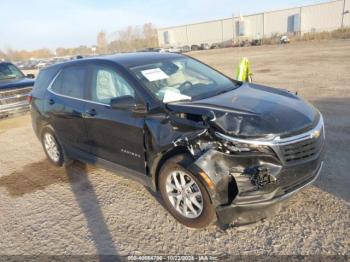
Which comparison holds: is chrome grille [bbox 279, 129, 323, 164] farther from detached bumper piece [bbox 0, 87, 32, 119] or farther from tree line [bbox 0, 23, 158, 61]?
tree line [bbox 0, 23, 158, 61]

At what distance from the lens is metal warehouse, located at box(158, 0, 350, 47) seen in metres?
63.1

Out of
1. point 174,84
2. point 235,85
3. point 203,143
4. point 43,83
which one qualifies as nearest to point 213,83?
point 235,85

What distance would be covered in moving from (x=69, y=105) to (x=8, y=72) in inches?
285

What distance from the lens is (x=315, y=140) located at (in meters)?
3.20

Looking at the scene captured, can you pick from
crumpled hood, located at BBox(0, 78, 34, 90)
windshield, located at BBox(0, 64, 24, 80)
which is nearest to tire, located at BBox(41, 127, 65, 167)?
crumpled hood, located at BBox(0, 78, 34, 90)

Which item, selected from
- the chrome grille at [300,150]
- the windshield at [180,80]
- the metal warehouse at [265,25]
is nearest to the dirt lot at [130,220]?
the chrome grille at [300,150]

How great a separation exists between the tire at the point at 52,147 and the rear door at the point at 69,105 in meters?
0.21

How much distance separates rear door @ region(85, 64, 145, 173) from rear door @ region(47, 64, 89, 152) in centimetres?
20

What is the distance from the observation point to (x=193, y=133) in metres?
3.10

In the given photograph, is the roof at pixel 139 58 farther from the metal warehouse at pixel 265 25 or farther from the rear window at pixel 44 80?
the metal warehouse at pixel 265 25

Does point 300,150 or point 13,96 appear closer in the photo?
point 300,150

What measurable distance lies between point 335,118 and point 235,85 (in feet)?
10.4

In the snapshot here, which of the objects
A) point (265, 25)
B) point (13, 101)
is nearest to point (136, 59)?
point (13, 101)

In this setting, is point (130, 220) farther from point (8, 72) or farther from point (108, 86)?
point (8, 72)
